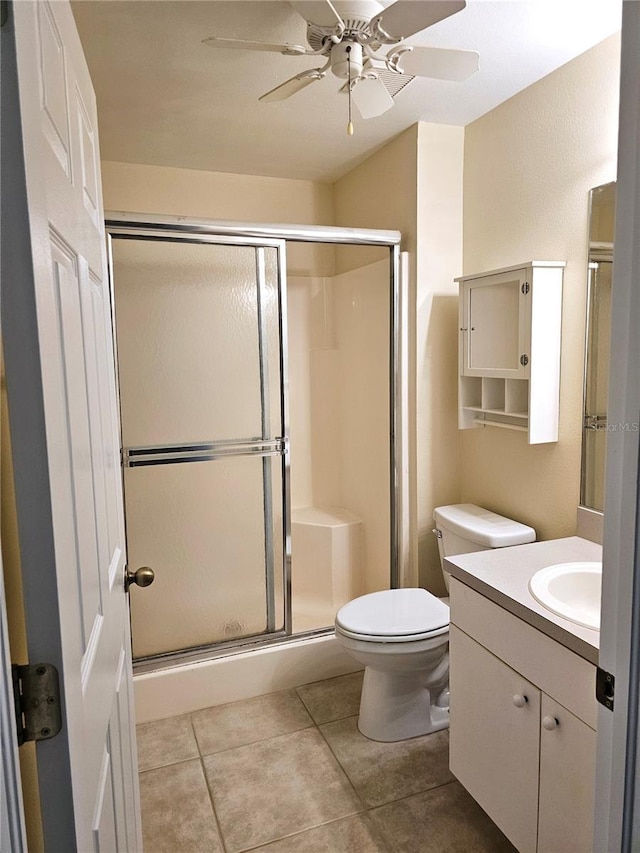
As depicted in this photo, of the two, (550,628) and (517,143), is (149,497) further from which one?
(517,143)

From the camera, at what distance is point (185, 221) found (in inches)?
85.6

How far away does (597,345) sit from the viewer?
6.29 ft

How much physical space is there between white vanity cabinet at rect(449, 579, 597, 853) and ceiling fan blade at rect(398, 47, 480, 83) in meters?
1.48

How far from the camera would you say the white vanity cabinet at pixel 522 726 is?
1.28m

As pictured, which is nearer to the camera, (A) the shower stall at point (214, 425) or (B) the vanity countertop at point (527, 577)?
(B) the vanity countertop at point (527, 577)

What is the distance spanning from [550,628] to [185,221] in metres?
1.84

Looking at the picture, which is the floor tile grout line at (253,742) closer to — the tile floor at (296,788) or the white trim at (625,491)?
the tile floor at (296,788)

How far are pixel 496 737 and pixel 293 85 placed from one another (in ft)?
Result: 6.41

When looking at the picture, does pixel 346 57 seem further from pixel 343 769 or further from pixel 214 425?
pixel 343 769

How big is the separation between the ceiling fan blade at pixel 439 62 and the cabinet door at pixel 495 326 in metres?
0.70

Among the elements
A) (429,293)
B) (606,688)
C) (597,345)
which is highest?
(429,293)

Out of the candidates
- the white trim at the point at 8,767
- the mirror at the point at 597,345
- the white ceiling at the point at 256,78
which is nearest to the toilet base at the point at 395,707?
the mirror at the point at 597,345

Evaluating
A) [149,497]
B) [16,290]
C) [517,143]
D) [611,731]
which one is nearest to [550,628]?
[611,731]

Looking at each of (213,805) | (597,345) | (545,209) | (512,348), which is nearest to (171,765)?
(213,805)
